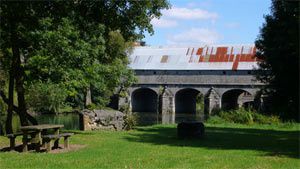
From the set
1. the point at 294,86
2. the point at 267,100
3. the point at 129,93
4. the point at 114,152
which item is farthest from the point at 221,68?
the point at 114,152

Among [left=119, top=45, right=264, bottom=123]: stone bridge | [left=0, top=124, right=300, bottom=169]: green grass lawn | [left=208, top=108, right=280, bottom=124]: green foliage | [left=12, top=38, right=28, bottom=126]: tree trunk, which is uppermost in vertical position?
[left=119, top=45, right=264, bottom=123]: stone bridge

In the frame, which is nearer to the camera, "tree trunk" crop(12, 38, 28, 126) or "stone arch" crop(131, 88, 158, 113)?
"tree trunk" crop(12, 38, 28, 126)

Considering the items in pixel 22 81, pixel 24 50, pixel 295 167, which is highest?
pixel 24 50

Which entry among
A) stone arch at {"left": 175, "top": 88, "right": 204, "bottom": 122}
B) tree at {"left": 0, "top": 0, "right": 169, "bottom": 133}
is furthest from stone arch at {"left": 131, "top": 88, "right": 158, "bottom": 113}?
tree at {"left": 0, "top": 0, "right": 169, "bottom": 133}

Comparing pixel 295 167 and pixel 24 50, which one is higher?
pixel 24 50

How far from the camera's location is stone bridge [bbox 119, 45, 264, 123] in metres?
56.4

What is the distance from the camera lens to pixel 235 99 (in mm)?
65875

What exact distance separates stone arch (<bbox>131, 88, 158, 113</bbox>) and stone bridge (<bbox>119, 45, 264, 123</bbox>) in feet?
0.71

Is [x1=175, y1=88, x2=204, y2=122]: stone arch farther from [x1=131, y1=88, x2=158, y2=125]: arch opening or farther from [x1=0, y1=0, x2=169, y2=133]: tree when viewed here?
[x1=0, y1=0, x2=169, y2=133]: tree

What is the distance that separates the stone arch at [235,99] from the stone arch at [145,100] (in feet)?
34.1

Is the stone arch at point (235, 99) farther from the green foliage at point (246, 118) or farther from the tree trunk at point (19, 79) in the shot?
the tree trunk at point (19, 79)

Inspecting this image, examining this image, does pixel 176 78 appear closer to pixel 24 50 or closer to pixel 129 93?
pixel 129 93

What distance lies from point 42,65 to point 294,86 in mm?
16558

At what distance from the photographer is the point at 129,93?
64.2 metres
